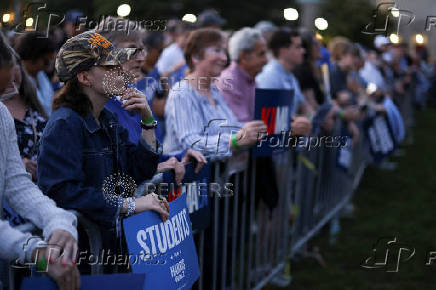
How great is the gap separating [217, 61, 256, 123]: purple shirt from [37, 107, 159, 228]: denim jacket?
75.7 inches

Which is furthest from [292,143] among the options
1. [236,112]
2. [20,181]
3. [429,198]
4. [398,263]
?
[429,198]

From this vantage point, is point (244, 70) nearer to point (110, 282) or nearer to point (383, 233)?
point (383, 233)

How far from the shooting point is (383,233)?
258 inches

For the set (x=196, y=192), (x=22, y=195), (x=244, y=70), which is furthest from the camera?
(x=244, y=70)

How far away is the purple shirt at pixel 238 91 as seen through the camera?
4.49 meters

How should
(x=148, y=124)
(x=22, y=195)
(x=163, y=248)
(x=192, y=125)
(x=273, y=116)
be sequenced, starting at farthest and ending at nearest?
1. (x=273, y=116)
2. (x=192, y=125)
3. (x=148, y=124)
4. (x=163, y=248)
5. (x=22, y=195)

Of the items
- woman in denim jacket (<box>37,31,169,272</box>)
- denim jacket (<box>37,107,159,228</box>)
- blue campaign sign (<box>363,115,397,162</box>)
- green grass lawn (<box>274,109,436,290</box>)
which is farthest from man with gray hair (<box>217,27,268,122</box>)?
blue campaign sign (<box>363,115,397,162</box>)

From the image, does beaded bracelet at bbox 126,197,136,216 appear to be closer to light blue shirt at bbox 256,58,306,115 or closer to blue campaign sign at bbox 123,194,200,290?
blue campaign sign at bbox 123,194,200,290

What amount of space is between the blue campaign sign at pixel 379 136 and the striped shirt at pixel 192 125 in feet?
15.0

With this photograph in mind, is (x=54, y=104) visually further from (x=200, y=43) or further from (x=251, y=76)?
(x=251, y=76)

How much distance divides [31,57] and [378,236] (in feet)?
13.5

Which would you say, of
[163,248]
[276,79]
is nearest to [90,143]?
[163,248]

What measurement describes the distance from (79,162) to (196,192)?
3.21 feet

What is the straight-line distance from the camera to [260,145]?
13.6 feet
